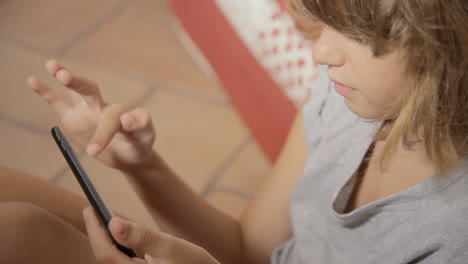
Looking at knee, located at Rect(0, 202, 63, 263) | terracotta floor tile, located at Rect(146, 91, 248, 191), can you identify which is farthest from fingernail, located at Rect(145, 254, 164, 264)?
terracotta floor tile, located at Rect(146, 91, 248, 191)

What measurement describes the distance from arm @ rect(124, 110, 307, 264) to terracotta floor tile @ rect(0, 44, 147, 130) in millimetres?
174

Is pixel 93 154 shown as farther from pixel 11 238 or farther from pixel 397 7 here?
pixel 397 7

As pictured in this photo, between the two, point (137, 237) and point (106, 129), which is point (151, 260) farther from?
point (106, 129)

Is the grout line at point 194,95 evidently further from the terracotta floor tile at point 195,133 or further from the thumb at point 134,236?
the thumb at point 134,236

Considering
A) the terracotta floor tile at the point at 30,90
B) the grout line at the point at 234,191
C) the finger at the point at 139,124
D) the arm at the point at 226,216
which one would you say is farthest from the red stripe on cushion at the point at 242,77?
the finger at the point at 139,124

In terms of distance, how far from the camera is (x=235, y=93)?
144 cm

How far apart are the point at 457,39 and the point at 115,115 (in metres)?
0.40

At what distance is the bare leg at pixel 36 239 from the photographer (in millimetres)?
582

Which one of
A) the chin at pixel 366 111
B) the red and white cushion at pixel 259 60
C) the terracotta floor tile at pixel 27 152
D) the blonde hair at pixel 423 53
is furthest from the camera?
the red and white cushion at pixel 259 60

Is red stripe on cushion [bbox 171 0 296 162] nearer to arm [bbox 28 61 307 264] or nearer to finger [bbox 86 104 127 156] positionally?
arm [bbox 28 61 307 264]

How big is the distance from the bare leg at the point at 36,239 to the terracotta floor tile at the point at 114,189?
0.16 feet

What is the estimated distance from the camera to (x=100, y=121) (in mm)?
695

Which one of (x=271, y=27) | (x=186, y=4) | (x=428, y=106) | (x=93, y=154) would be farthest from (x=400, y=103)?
(x=186, y=4)

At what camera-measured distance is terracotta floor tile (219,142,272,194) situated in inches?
53.0
